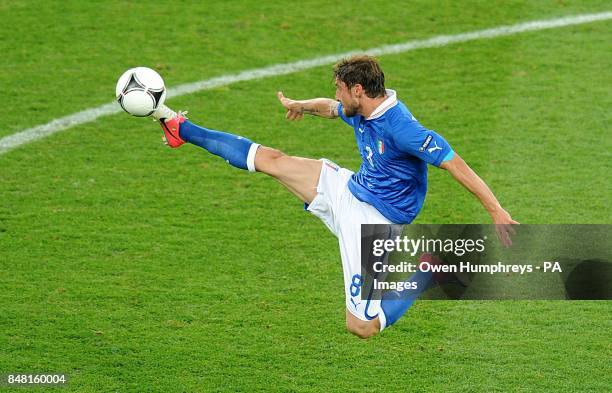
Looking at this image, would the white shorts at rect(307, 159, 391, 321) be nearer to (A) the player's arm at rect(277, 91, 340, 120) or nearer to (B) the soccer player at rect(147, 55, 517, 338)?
(B) the soccer player at rect(147, 55, 517, 338)

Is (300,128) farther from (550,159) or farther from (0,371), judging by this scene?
(0,371)

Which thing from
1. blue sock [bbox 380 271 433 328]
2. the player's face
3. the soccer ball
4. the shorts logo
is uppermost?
the soccer ball

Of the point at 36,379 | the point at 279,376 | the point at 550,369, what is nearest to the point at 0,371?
the point at 36,379

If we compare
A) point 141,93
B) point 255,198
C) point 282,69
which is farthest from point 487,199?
point 282,69

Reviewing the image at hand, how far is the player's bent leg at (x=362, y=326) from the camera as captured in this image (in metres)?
8.09

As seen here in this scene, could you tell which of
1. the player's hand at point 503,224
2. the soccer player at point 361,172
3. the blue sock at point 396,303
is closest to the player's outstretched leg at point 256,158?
the soccer player at point 361,172

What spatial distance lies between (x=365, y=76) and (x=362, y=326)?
5.47ft

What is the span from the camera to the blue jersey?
7.63 meters

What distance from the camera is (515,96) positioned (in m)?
12.1

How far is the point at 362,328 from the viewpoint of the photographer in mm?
8086

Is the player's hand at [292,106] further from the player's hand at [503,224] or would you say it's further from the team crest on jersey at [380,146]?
the player's hand at [503,224]

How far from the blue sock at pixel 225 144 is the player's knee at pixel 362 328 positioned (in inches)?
49.3

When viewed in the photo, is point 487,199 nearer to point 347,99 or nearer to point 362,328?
point 347,99

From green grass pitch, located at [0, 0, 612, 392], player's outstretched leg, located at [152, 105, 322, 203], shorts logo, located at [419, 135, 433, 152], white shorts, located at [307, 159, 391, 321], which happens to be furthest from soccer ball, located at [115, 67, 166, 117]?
shorts logo, located at [419, 135, 433, 152]
